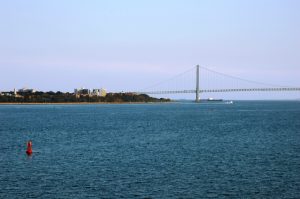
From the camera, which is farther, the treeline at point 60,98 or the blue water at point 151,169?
the treeline at point 60,98

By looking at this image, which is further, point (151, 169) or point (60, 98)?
point (60, 98)

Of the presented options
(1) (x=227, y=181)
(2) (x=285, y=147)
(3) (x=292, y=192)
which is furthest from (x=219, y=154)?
(3) (x=292, y=192)

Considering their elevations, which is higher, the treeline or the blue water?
the treeline

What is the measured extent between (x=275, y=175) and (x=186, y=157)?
652 centimetres

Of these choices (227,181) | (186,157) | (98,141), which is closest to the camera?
(227,181)

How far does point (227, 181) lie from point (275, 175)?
7.94 ft

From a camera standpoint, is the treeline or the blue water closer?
the blue water

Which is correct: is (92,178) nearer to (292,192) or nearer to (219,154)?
(292,192)

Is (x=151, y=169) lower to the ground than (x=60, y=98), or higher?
lower

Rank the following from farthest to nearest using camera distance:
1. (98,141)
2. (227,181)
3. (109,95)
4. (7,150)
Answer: (109,95) < (98,141) < (7,150) < (227,181)

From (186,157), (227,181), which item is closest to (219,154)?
(186,157)

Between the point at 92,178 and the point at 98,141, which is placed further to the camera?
the point at 98,141

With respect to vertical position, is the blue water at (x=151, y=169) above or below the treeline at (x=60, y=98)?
below

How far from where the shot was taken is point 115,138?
1470 inches
